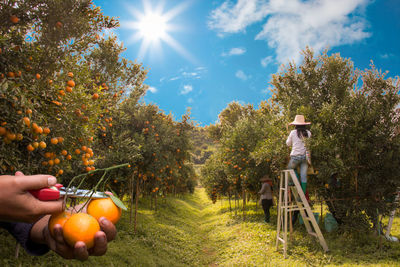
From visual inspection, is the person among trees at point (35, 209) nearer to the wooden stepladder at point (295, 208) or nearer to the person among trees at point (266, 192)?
the wooden stepladder at point (295, 208)

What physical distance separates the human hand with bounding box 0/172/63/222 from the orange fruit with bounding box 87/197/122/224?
0.28 meters

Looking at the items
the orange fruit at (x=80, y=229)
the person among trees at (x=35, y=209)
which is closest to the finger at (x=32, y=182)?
the person among trees at (x=35, y=209)

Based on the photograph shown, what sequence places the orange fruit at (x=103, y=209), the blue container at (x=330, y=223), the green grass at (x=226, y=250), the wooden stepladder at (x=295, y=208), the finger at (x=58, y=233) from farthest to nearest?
1. the blue container at (x=330, y=223)
2. the wooden stepladder at (x=295, y=208)
3. the green grass at (x=226, y=250)
4. the orange fruit at (x=103, y=209)
5. the finger at (x=58, y=233)

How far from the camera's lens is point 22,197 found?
1470mm

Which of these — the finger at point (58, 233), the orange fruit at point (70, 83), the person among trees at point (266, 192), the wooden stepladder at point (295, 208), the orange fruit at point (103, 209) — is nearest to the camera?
the finger at point (58, 233)

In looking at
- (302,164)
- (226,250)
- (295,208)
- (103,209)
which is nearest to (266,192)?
(226,250)

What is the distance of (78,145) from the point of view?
415 centimetres

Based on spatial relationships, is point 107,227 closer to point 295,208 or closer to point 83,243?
point 83,243

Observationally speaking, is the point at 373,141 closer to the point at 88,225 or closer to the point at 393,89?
the point at 393,89

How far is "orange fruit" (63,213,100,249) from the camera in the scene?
4.99 feet

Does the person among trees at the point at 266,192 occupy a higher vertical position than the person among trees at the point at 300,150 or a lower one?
lower

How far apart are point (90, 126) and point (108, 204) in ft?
9.71

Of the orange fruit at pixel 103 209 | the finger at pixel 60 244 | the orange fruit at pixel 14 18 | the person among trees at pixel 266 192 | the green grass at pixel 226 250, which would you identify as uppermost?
the orange fruit at pixel 14 18

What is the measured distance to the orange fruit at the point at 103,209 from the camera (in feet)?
5.62
